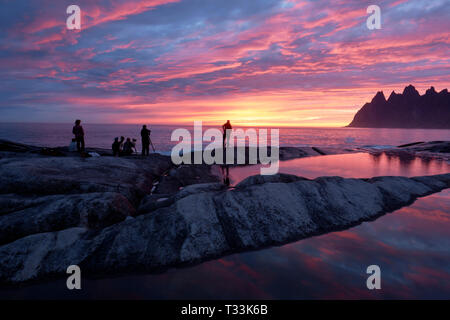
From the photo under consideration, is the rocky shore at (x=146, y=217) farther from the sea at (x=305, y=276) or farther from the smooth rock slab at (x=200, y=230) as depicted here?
the sea at (x=305, y=276)

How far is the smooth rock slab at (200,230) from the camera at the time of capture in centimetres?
582

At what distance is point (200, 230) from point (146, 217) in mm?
1765

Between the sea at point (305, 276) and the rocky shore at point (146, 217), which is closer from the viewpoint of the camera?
the sea at point (305, 276)

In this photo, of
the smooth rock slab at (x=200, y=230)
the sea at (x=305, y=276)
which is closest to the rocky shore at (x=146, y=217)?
the smooth rock slab at (x=200, y=230)

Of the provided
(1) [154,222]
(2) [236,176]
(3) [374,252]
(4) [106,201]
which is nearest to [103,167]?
(4) [106,201]

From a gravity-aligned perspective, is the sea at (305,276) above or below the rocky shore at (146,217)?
below

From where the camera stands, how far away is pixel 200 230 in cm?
676

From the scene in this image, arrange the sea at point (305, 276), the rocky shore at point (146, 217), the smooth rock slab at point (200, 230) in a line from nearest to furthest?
the sea at point (305, 276), the smooth rock slab at point (200, 230), the rocky shore at point (146, 217)

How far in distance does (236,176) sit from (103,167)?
860 cm

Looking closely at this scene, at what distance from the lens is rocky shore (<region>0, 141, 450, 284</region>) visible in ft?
19.5

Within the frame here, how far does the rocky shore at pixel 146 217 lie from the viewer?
19.5 ft

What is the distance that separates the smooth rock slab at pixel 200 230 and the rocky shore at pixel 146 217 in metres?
0.03

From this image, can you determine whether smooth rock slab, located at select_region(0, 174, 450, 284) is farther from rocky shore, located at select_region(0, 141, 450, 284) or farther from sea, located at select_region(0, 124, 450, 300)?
sea, located at select_region(0, 124, 450, 300)

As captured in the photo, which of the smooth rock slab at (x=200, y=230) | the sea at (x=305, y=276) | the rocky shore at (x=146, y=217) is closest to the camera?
the sea at (x=305, y=276)
